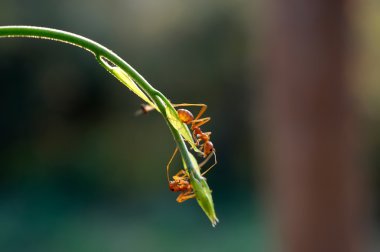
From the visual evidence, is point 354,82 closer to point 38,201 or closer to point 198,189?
point 198,189

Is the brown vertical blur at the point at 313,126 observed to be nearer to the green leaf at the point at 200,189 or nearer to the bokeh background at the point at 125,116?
the green leaf at the point at 200,189

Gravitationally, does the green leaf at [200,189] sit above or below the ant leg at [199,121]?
above

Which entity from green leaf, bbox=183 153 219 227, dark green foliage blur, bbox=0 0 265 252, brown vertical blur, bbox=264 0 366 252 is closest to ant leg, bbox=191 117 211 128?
green leaf, bbox=183 153 219 227

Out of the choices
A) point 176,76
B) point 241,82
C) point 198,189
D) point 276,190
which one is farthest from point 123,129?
point 198,189

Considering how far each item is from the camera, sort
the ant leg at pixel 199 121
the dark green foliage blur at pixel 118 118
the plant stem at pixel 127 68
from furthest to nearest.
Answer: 1. the dark green foliage blur at pixel 118 118
2. the ant leg at pixel 199 121
3. the plant stem at pixel 127 68

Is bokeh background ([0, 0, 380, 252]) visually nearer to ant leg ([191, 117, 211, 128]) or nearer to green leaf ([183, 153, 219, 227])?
ant leg ([191, 117, 211, 128])

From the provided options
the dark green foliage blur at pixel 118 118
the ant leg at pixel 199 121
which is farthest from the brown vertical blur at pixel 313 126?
the dark green foliage blur at pixel 118 118
